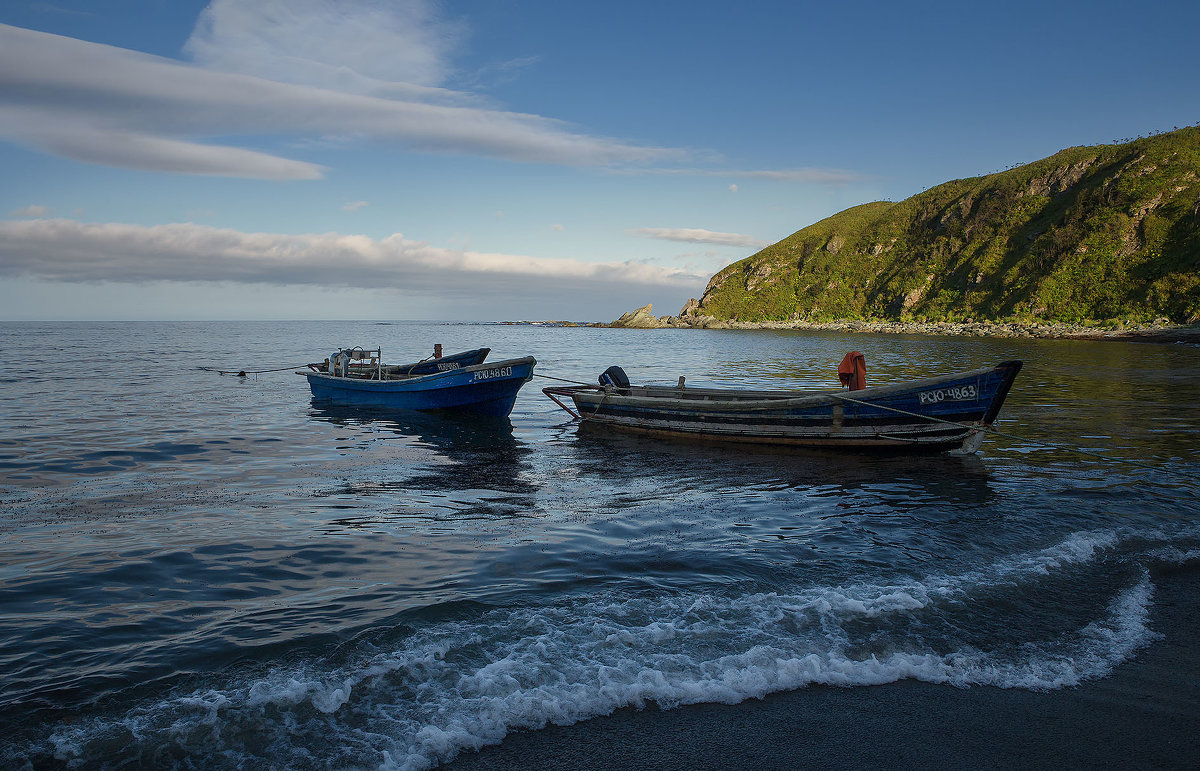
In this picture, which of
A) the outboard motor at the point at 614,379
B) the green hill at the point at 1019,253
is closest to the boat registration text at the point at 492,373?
the outboard motor at the point at 614,379

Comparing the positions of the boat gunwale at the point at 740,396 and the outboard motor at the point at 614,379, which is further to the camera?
the outboard motor at the point at 614,379

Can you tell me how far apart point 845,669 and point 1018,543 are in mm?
4744

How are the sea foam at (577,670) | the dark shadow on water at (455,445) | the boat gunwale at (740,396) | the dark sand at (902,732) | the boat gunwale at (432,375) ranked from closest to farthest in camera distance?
the dark sand at (902,732)
the sea foam at (577,670)
the dark shadow on water at (455,445)
the boat gunwale at (740,396)
the boat gunwale at (432,375)

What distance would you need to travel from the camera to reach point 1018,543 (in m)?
8.59

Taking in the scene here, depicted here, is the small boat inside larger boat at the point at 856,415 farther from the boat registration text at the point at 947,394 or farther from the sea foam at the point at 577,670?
the sea foam at the point at 577,670

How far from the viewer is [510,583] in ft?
23.6

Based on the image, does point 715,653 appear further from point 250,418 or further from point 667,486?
point 250,418

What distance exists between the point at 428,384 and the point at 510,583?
15237mm

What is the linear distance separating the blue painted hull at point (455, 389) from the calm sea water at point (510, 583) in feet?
16.0

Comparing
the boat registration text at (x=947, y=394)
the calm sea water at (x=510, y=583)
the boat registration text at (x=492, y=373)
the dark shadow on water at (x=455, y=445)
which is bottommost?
the dark shadow on water at (x=455, y=445)

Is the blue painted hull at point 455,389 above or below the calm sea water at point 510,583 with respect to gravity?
above

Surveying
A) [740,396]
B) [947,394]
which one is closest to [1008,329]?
[740,396]

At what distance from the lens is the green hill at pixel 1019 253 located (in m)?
73.8

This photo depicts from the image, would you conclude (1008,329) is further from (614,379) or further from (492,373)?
(492,373)
